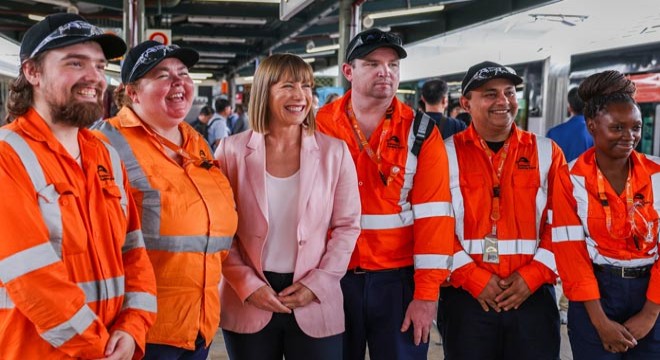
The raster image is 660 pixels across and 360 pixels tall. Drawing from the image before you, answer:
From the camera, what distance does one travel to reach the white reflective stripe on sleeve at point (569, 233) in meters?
2.47

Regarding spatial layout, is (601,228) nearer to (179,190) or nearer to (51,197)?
(179,190)

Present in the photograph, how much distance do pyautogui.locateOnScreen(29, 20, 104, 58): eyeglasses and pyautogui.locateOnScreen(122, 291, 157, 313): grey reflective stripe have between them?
82 centimetres

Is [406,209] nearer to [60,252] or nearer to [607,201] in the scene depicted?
[607,201]

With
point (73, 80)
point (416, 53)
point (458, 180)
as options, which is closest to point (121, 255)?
point (73, 80)

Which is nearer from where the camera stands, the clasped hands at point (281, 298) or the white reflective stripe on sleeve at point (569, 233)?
the clasped hands at point (281, 298)

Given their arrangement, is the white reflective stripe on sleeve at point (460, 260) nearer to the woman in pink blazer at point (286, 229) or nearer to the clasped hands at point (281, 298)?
the woman in pink blazer at point (286, 229)

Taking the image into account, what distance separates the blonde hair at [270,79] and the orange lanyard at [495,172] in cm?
84

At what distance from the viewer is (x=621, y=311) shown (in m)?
2.41

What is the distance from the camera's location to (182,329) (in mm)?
2152

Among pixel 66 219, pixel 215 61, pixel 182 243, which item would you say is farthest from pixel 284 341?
pixel 215 61

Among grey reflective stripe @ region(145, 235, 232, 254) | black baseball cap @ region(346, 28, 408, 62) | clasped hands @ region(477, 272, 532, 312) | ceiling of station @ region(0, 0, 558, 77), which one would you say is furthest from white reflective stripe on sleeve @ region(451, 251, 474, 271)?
ceiling of station @ region(0, 0, 558, 77)

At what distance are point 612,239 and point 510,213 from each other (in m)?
0.43

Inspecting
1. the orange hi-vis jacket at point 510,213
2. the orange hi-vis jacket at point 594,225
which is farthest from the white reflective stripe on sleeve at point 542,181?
the orange hi-vis jacket at point 594,225

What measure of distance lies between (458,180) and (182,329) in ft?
4.54
